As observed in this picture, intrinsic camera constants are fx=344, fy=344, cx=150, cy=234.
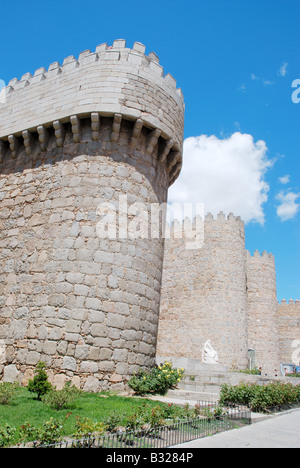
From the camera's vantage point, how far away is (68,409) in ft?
17.9

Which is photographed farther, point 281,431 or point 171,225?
point 171,225

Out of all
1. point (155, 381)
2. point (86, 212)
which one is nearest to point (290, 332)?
point (155, 381)

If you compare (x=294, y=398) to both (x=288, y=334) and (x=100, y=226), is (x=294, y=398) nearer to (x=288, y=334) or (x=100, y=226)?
(x=100, y=226)

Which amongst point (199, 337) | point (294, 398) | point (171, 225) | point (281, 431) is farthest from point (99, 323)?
point (171, 225)

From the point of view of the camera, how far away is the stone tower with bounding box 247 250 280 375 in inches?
1046

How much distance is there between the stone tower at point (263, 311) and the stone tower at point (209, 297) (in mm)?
3903

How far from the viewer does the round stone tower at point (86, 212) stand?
754 cm

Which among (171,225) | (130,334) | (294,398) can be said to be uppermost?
(171,225)

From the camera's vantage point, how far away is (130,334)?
8.03 m

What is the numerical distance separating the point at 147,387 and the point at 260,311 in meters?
21.7

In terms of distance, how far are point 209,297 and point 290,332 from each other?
13.4 metres

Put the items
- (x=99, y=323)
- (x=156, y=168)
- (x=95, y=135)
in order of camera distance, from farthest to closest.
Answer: (x=156, y=168), (x=95, y=135), (x=99, y=323)

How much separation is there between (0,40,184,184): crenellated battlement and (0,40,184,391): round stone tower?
0.03 meters

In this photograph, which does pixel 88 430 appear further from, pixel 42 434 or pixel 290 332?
pixel 290 332
